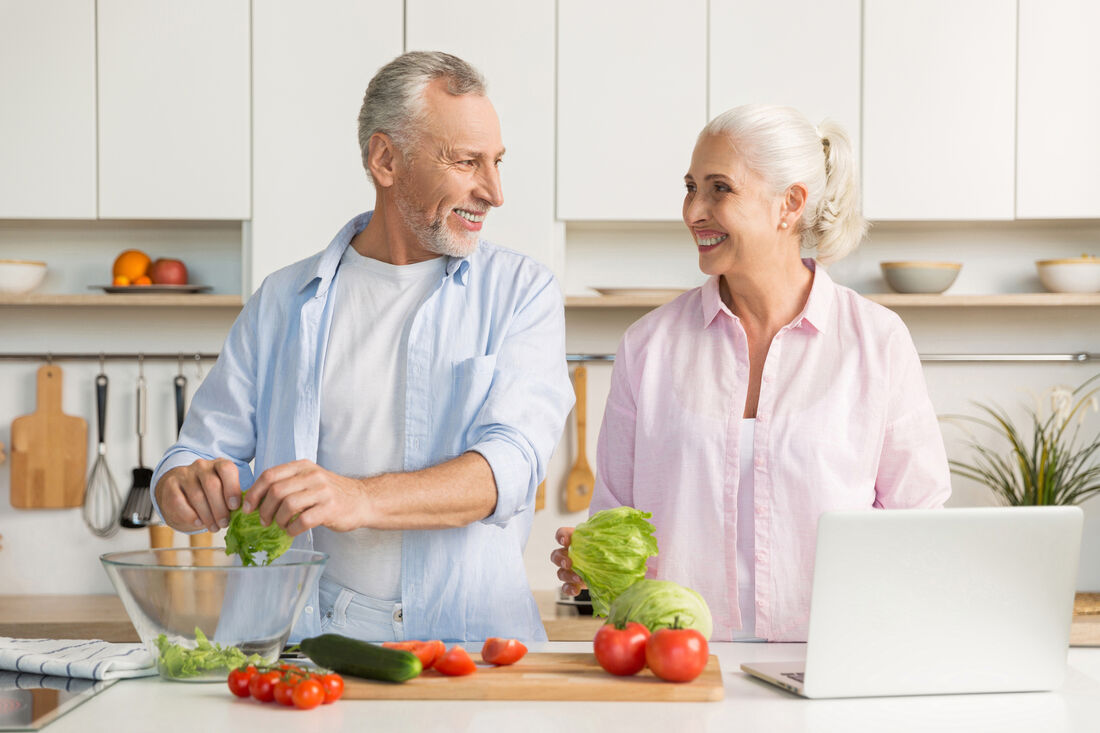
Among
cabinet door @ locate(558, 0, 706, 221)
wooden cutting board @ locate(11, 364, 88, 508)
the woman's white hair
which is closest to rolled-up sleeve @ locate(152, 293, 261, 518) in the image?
the woman's white hair

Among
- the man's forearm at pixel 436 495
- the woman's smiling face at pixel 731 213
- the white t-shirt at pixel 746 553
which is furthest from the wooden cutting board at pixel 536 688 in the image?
the woman's smiling face at pixel 731 213

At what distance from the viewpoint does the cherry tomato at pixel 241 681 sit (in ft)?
4.17

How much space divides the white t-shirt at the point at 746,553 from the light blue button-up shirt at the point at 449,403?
1.10 ft

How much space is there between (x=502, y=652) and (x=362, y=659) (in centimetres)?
17

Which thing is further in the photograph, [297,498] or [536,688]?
[297,498]

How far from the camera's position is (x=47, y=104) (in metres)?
3.14

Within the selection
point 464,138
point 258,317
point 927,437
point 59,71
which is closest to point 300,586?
point 258,317

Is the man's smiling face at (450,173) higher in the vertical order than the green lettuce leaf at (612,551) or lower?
higher

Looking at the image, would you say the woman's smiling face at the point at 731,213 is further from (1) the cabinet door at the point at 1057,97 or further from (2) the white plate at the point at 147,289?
(2) the white plate at the point at 147,289

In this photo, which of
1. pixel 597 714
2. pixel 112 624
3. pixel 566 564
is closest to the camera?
pixel 597 714

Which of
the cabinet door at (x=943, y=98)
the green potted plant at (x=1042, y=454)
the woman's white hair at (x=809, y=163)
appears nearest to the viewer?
the woman's white hair at (x=809, y=163)

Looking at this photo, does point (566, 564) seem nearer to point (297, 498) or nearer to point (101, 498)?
point (297, 498)

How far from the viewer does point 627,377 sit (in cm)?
207

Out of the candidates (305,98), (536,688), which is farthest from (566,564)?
(305,98)
